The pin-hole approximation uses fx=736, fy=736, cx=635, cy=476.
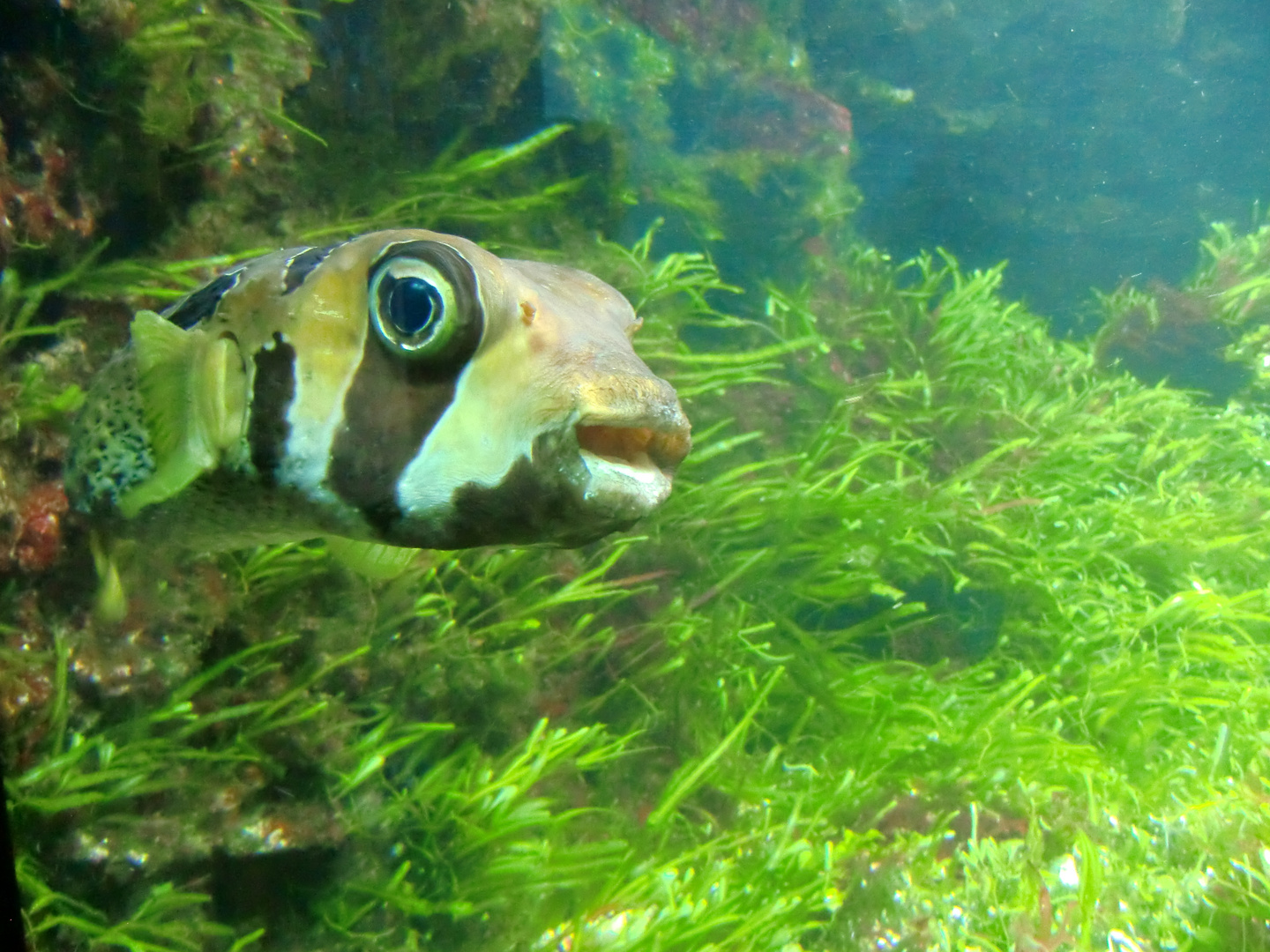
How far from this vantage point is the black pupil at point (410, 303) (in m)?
1.14

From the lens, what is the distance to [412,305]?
45.4 inches

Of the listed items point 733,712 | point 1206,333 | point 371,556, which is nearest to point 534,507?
point 371,556

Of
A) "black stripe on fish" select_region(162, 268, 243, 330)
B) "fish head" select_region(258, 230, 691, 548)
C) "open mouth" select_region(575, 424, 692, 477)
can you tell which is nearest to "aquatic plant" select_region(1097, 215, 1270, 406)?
"open mouth" select_region(575, 424, 692, 477)

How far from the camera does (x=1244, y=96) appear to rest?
1711cm

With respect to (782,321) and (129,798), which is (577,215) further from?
(129,798)

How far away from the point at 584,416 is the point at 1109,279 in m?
15.5

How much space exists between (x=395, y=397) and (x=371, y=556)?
2.37ft

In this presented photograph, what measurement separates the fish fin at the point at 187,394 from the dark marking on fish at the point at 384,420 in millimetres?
233

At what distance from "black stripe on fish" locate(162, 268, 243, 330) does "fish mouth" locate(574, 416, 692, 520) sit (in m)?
0.77

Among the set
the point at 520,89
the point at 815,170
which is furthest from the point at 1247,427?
the point at 520,89

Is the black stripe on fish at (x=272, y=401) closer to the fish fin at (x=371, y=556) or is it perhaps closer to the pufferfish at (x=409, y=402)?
the pufferfish at (x=409, y=402)

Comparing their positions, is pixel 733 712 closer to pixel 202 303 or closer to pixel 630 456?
pixel 630 456

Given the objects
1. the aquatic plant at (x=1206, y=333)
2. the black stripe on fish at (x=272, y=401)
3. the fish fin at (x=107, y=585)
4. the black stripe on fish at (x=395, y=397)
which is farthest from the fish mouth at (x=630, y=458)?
the aquatic plant at (x=1206, y=333)

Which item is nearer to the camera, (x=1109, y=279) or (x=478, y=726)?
(x=478, y=726)
